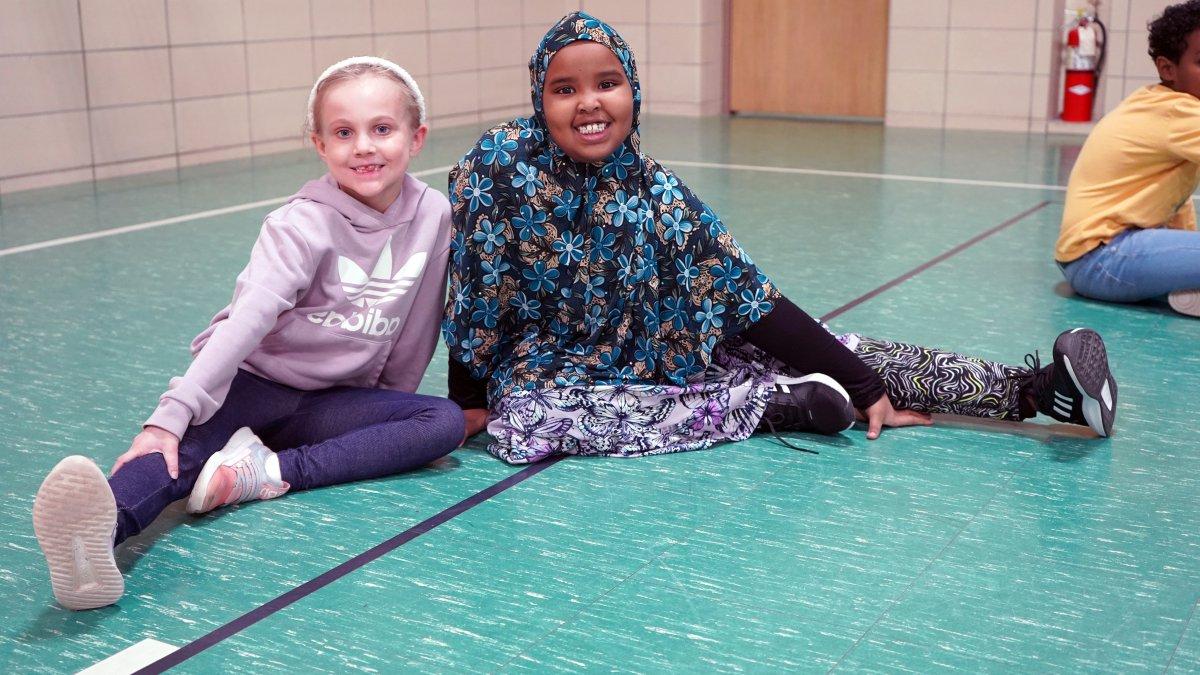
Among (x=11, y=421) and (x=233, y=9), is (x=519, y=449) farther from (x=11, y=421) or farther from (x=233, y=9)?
(x=233, y=9)

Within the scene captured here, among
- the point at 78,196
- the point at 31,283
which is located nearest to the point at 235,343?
the point at 31,283

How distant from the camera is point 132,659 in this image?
5.05 ft

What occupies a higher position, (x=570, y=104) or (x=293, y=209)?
(x=570, y=104)

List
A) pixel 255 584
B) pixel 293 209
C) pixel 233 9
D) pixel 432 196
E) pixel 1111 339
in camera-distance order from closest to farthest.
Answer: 1. pixel 255 584
2. pixel 293 209
3. pixel 432 196
4. pixel 1111 339
5. pixel 233 9

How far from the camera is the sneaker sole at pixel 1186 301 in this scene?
3068mm

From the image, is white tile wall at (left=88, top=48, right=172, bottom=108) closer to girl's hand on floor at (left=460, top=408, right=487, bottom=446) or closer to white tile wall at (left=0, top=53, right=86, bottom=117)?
white tile wall at (left=0, top=53, right=86, bottom=117)

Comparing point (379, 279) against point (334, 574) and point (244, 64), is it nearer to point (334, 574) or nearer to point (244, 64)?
point (334, 574)

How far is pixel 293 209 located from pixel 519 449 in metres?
0.56

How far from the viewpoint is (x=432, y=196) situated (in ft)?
7.53

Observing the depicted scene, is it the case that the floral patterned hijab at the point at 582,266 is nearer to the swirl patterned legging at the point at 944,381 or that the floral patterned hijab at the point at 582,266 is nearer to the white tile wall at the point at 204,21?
the swirl patterned legging at the point at 944,381

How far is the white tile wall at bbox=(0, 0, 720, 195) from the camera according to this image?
206 inches

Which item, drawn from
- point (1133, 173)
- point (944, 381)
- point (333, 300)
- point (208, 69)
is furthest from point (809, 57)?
point (333, 300)

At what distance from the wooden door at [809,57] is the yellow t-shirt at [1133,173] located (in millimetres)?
4238

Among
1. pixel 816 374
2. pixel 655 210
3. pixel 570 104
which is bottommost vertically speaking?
pixel 816 374
